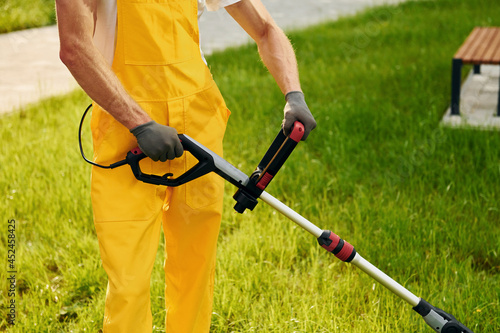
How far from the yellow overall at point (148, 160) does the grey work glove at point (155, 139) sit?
15cm

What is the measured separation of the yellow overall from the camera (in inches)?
74.7

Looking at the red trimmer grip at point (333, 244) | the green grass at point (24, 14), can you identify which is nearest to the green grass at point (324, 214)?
the red trimmer grip at point (333, 244)

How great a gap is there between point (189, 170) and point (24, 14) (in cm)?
729

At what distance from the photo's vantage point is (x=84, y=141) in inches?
181

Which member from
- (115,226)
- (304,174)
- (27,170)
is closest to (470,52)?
(304,174)

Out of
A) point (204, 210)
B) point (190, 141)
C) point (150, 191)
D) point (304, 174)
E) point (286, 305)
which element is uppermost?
point (190, 141)

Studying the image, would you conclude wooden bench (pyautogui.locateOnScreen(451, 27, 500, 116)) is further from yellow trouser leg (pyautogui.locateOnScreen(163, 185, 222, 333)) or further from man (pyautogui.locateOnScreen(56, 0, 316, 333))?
yellow trouser leg (pyautogui.locateOnScreen(163, 185, 222, 333))

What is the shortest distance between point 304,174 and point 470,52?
1803mm

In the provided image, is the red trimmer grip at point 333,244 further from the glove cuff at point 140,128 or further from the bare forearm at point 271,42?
the glove cuff at point 140,128

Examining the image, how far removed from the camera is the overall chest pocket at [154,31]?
73.5 inches

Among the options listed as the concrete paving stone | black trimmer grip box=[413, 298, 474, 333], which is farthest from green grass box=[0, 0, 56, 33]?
black trimmer grip box=[413, 298, 474, 333]

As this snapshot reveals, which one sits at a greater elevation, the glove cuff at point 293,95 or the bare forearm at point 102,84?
the bare forearm at point 102,84

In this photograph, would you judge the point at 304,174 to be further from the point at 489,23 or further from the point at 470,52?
the point at 489,23

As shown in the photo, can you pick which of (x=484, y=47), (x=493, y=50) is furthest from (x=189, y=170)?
(x=484, y=47)
